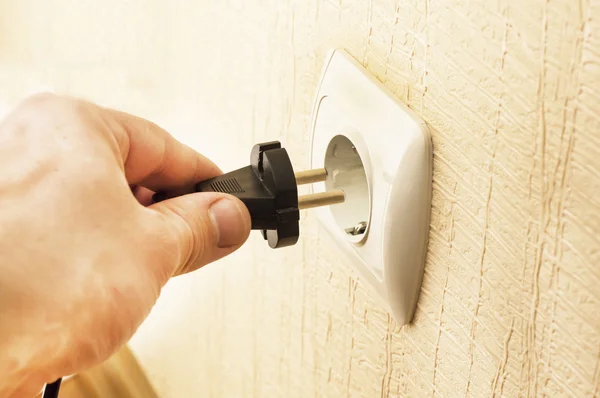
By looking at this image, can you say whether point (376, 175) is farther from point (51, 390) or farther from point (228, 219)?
point (51, 390)

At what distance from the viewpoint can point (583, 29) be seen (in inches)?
8.0

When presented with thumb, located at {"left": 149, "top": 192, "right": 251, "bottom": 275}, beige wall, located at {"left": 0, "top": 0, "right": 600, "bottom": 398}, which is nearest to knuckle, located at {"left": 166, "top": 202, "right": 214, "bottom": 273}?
thumb, located at {"left": 149, "top": 192, "right": 251, "bottom": 275}

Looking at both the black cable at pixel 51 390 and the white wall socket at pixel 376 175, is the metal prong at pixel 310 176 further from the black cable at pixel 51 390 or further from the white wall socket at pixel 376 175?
the black cable at pixel 51 390

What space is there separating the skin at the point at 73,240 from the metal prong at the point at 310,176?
0.06 meters

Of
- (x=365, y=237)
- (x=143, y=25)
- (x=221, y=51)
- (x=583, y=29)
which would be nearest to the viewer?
(x=583, y=29)

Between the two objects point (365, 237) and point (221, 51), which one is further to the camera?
point (221, 51)

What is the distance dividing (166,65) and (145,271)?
369 millimetres

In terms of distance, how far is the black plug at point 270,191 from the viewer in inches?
11.3

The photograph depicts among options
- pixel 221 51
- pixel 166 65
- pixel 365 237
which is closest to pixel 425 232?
pixel 365 237

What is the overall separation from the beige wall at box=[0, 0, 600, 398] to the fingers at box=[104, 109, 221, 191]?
0.10 meters

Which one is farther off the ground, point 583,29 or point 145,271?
point 583,29

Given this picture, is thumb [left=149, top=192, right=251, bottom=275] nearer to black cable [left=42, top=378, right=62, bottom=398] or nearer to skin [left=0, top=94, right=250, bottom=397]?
skin [left=0, top=94, right=250, bottom=397]

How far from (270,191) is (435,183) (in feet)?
0.25

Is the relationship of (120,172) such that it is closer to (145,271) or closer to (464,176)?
(145,271)
